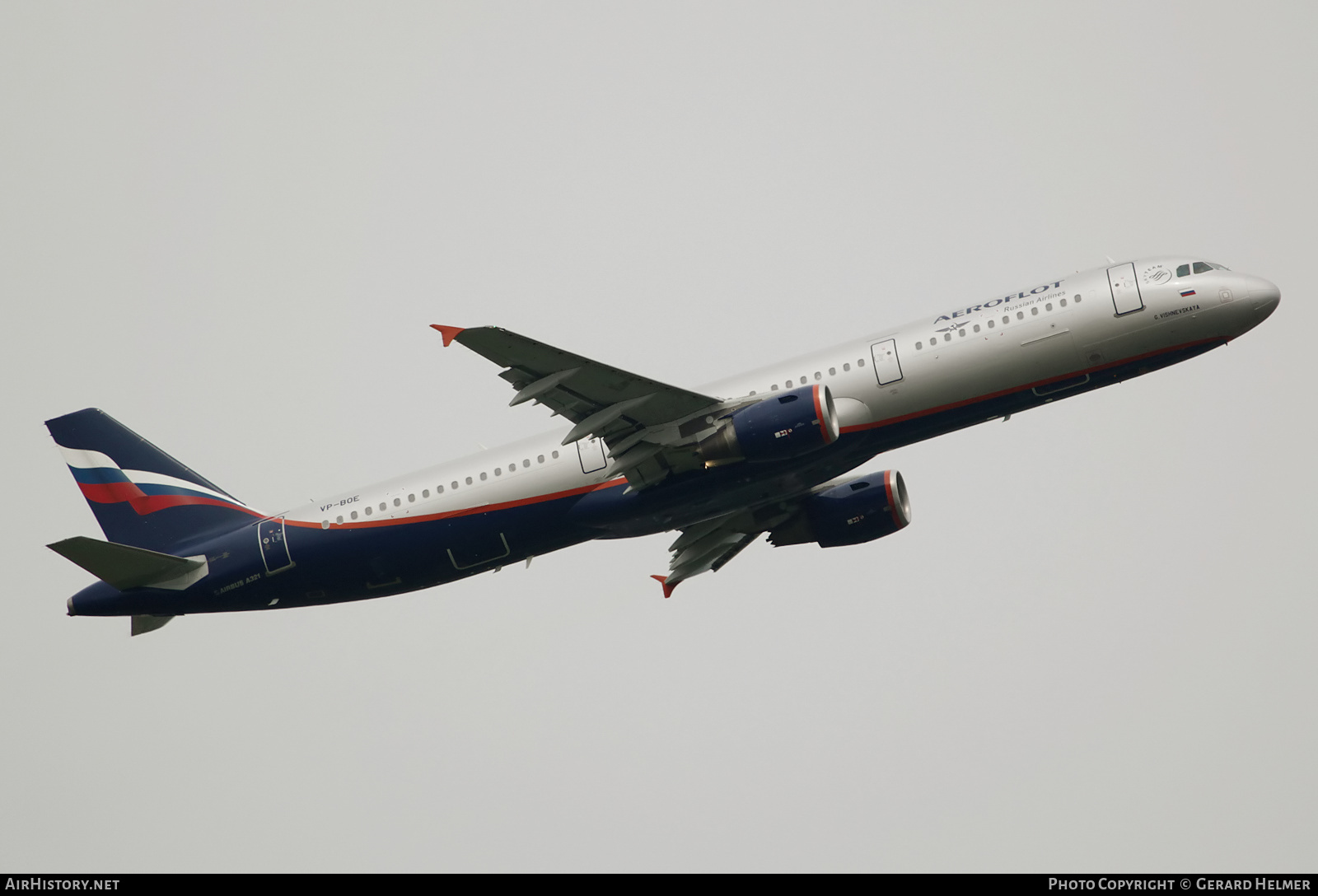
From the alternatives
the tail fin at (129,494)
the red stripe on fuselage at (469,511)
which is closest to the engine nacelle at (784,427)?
the red stripe on fuselage at (469,511)

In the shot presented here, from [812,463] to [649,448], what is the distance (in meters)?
4.76

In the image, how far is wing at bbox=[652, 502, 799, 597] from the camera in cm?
4106

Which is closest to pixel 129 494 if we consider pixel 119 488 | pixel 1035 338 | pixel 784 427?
pixel 119 488

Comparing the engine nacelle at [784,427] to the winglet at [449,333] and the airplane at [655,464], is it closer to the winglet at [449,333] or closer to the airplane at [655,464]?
the airplane at [655,464]

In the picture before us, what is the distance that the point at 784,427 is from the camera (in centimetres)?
3312

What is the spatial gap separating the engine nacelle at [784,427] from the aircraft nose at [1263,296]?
40.1 feet

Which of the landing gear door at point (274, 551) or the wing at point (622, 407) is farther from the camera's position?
the landing gear door at point (274, 551)

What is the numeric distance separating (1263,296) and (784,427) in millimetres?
14033

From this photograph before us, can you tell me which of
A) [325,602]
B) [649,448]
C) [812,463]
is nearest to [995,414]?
[812,463]

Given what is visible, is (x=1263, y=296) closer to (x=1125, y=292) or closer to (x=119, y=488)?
(x=1125, y=292)

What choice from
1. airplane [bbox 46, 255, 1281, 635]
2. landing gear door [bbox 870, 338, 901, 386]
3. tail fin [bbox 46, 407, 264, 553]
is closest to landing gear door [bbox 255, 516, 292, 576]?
airplane [bbox 46, 255, 1281, 635]

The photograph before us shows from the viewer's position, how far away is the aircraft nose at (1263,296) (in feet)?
111

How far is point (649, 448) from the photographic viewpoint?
113 ft
